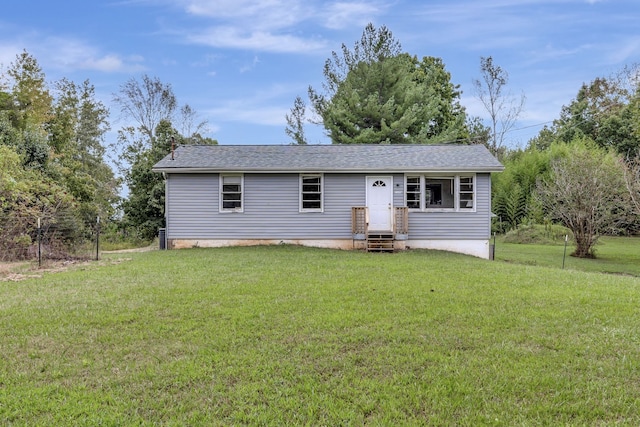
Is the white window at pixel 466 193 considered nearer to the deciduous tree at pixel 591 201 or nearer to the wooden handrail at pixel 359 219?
the wooden handrail at pixel 359 219

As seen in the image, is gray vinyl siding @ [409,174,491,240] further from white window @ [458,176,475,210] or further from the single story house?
white window @ [458,176,475,210]

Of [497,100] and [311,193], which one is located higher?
[497,100]

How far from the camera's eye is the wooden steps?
37.8 ft

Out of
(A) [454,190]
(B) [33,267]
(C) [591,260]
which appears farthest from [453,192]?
(B) [33,267]

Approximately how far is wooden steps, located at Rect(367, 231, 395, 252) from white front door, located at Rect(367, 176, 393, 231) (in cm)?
56

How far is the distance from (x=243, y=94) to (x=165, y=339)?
668 inches

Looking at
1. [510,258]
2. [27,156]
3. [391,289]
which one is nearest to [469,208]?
[510,258]

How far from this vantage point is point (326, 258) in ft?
31.5

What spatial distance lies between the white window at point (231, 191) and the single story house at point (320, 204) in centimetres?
3

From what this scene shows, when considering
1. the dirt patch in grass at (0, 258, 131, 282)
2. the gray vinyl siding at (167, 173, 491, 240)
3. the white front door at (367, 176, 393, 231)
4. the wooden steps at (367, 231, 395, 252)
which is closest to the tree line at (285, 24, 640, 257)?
the gray vinyl siding at (167, 173, 491, 240)

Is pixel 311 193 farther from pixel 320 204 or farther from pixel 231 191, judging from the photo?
pixel 231 191

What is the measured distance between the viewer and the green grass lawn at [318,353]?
2553 millimetres

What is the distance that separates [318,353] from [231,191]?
9513mm

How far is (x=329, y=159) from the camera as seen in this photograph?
1272cm
